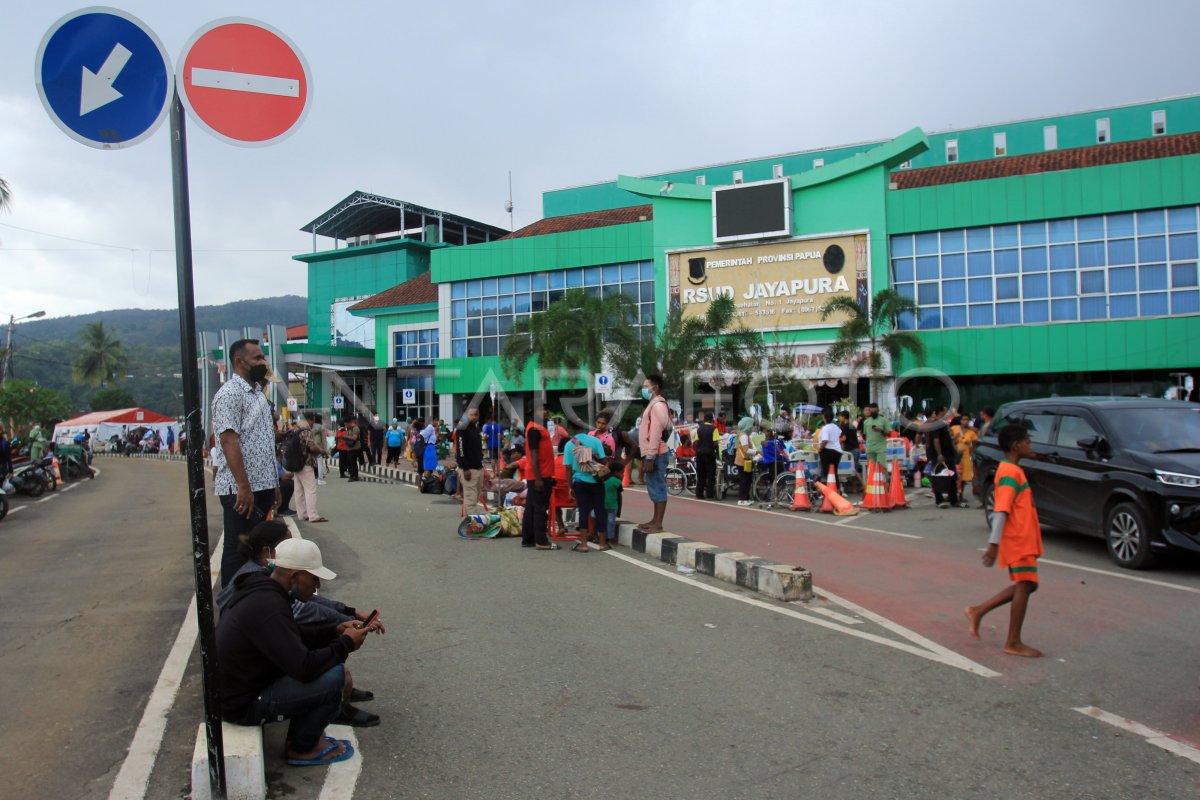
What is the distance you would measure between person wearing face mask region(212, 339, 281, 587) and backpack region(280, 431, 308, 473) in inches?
293

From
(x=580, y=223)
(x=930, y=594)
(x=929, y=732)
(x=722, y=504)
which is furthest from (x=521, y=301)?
(x=929, y=732)

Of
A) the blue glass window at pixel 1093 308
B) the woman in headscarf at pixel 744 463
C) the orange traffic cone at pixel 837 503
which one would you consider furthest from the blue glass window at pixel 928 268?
the orange traffic cone at pixel 837 503

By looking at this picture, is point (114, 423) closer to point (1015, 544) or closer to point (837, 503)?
point (837, 503)

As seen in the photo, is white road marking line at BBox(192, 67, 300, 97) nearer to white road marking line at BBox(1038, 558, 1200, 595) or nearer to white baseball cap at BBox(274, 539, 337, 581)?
white baseball cap at BBox(274, 539, 337, 581)

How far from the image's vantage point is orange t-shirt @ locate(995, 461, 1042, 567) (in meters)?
6.13

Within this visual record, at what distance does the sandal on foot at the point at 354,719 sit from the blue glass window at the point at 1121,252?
3394cm

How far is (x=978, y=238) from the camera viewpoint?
33.7 metres

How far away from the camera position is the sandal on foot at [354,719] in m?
A: 4.87

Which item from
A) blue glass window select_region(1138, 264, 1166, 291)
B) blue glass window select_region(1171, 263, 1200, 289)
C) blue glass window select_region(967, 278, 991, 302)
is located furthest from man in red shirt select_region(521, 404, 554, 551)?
blue glass window select_region(1171, 263, 1200, 289)

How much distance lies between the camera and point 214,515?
16188 millimetres

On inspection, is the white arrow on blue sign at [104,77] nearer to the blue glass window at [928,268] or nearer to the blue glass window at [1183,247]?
the blue glass window at [928,268]

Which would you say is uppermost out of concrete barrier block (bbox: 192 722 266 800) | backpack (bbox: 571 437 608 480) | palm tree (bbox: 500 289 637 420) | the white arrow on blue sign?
palm tree (bbox: 500 289 637 420)

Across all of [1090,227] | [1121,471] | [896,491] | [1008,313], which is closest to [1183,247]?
[1090,227]

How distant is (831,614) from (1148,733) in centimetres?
296
